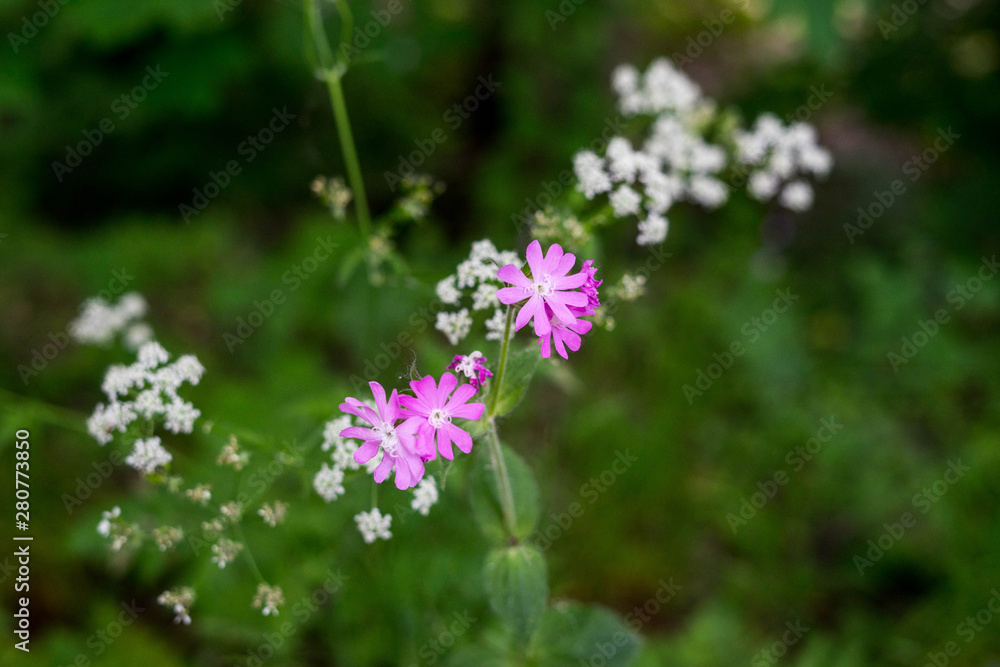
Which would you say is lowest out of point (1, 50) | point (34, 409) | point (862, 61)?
point (34, 409)

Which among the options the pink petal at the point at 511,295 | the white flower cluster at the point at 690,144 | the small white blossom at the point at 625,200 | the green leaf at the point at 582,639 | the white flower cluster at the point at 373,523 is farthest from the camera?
the white flower cluster at the point at 690,144

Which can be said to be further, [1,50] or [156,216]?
[156,216]

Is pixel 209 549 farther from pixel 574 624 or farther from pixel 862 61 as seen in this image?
pixel 862 61

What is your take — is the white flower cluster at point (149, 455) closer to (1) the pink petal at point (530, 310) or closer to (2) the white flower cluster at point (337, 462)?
(2) the white flower cluster at point (337, 462)

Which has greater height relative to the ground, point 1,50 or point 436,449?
point 1,50

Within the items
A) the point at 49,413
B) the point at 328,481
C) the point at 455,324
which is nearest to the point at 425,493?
the point at 328,481

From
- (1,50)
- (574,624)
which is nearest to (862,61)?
(574,624)

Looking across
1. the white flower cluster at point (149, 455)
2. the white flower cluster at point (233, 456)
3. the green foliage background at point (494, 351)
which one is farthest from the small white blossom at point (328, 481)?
the green foliage background at point (494, 351)
